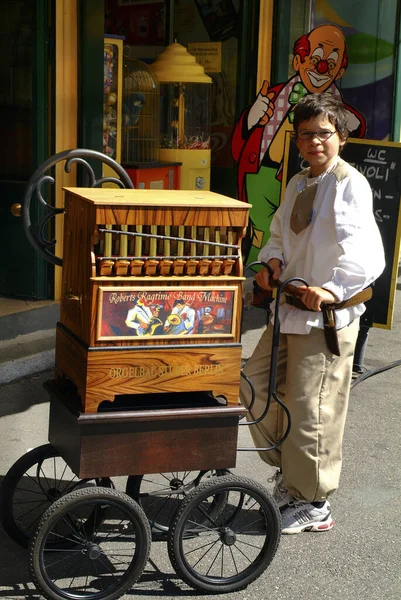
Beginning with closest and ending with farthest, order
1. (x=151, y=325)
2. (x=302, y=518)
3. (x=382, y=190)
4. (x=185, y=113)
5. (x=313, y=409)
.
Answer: (x=151, y=325), (x=313, y=409), (x=302, y=518), (x=382, y=190), (x=185, y=113)

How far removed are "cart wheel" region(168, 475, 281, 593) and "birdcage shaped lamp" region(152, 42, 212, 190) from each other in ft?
16.2

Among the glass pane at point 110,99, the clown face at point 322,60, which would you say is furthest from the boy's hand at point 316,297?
the clown face at point 322,60

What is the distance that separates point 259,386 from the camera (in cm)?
427

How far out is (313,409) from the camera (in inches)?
160

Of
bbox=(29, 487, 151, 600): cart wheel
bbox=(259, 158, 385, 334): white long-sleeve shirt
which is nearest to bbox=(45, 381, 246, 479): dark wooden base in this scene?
bbox=(29, 487, 151, 600): cart wheel

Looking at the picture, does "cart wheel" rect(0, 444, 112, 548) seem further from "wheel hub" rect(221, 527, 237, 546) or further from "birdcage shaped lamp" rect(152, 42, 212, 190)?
"birdcage shaped lamp" rect(152, 42, 212, 190)

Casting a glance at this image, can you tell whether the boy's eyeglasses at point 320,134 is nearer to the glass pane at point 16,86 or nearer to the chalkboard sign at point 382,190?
the chalkboard sign at point 382,190

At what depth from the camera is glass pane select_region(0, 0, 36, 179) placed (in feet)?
23.5

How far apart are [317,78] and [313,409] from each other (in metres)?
4.40

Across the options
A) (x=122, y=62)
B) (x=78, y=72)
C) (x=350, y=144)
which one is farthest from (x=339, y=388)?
(x=122, y=62)

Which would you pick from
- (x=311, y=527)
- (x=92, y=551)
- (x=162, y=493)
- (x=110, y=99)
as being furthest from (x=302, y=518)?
(x=110, y=99)

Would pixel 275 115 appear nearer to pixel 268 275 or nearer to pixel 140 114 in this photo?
pixel 140 114

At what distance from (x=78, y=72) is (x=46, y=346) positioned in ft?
6.79

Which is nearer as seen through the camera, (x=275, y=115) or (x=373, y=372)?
(x=373, y=372)
